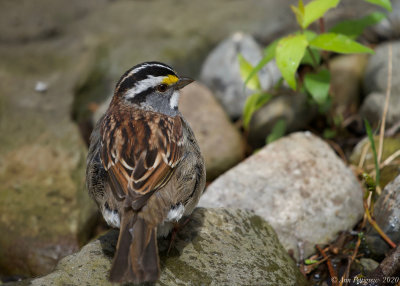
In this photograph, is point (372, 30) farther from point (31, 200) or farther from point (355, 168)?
point (31, 200)

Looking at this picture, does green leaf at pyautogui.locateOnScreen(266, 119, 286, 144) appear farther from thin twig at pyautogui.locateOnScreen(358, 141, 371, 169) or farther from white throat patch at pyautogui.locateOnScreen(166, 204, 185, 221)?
white throat patch at pyautogui.locateOnScreen(166, 204, 185, 221)

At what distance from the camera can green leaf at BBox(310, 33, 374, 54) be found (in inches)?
204

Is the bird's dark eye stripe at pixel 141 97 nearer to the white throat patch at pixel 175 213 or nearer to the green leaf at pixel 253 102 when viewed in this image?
the white throat patch at pixel 175 213

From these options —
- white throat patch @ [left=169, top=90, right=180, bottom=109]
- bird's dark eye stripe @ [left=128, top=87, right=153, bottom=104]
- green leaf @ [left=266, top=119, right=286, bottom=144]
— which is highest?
bird's dark eye stripe @ [left=128, top=87, right=153, bottom=104]

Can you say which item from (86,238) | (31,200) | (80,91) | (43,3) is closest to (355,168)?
(86,238)

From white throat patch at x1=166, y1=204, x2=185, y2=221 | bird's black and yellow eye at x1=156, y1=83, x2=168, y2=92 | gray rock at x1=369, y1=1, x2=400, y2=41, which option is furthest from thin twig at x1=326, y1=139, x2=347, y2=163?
white throat patch at x1=166, y1=204, x2=185, y2=221

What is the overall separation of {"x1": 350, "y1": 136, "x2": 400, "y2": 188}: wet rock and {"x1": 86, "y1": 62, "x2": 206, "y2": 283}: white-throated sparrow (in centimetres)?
220

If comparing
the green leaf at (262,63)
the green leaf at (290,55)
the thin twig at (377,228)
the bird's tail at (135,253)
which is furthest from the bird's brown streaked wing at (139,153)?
the thin twig at (377,228)

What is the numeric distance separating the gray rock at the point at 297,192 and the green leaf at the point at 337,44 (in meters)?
0.99

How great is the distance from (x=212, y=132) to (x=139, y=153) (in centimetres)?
290

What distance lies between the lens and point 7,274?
5.73m

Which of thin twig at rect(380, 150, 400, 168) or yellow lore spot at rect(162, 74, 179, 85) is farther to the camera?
thin twig at rect(380, 150, 400, 168)

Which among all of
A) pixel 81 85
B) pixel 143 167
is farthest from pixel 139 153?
pixel 81 85

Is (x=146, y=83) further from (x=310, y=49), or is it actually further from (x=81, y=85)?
(x=81, y=85)
